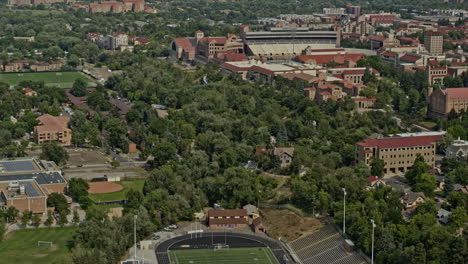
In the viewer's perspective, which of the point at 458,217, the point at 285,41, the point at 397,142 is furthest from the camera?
the point at 285,41

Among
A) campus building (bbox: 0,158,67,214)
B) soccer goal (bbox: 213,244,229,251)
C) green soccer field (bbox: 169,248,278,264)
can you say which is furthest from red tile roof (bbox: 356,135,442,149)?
campus building (bbox: 0,158,67,214)

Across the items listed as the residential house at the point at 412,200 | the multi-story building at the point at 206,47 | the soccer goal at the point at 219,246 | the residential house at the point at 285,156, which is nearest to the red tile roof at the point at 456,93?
the residential house at the point at 285,156

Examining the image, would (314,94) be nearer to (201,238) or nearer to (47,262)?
(201,238)

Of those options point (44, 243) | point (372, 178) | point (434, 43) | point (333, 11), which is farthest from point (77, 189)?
point (333, 11)

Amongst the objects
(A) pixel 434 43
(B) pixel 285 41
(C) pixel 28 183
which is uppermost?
(A) pixel 434 43

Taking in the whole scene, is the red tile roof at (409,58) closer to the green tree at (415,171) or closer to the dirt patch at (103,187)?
the green tree at (415,171)

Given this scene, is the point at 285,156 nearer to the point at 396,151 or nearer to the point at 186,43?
the point at 396,151

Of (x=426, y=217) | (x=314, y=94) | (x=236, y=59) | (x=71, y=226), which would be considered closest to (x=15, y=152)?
(x=71, y=226)
